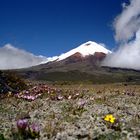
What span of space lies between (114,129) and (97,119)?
5.76 ft

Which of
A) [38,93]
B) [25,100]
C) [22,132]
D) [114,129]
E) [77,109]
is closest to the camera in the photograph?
[22,132]

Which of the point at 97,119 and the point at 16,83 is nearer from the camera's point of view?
the point at 97,119

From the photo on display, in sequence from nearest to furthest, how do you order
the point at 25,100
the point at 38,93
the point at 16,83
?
the point at 25,100 → the point at 38,93 → the point at 16,83

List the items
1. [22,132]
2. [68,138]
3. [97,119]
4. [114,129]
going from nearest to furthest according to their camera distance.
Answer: [68,138], [22,132], [114,129], [97,119]

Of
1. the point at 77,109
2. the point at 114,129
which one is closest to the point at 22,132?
the point at 114,129

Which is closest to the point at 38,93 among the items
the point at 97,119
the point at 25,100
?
the point at 25,100

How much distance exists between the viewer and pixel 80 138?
9797 millimetres

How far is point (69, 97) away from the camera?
78.5 ft

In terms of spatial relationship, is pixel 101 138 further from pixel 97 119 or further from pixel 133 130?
pixel 97 119

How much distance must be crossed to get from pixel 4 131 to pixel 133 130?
349cm

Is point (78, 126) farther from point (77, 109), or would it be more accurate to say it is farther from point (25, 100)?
point (25, 100)

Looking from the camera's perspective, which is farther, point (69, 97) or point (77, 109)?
point (69, 97)

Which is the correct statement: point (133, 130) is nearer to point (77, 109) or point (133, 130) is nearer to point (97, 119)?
point (97, 119)

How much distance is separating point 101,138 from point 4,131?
10.00ft
